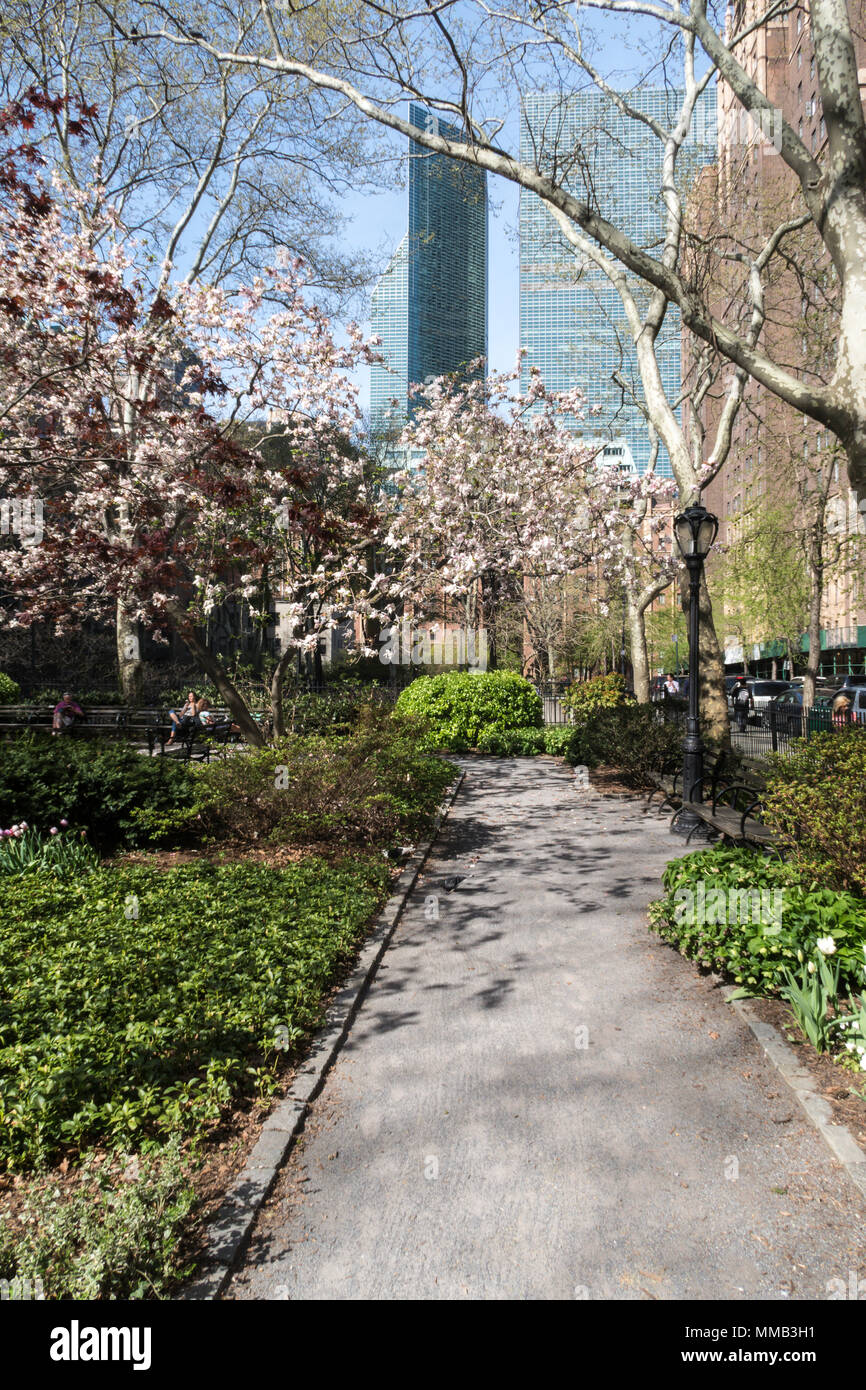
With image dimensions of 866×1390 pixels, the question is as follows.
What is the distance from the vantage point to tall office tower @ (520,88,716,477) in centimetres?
1010

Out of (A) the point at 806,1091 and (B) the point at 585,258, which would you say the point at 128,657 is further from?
(A) the point at 806,1091

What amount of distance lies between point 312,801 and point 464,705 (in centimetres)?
1118

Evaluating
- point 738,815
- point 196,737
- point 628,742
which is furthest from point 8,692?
point 738,815

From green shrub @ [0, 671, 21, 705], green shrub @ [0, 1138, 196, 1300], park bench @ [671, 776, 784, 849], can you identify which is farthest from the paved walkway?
green shrub @ [0, 671, 21, 705]

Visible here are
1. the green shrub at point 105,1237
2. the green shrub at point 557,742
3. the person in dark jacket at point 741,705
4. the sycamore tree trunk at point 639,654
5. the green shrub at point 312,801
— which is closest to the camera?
the green shrub at point 105,1237

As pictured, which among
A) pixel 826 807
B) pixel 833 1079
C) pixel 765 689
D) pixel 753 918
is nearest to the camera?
pixel 833 1079

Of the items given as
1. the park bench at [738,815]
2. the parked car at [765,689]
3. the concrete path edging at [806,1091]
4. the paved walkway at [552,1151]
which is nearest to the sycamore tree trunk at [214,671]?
the park bench at [738,815]

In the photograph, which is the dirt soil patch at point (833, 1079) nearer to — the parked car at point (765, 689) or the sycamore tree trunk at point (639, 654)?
the sycamore tree trunk at point (639, 654)

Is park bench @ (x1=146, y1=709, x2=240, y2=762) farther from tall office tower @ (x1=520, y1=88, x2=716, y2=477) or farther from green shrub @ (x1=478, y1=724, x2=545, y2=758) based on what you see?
tall office tower @ (x1=520, y1=88, x2=716, y2=477)

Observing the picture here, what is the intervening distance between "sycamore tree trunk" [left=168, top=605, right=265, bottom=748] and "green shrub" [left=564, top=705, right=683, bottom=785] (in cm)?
658

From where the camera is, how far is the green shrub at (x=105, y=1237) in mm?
2646

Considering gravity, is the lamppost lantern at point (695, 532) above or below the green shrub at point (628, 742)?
above

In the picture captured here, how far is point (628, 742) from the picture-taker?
15.1 m

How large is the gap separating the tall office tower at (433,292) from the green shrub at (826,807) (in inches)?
503
